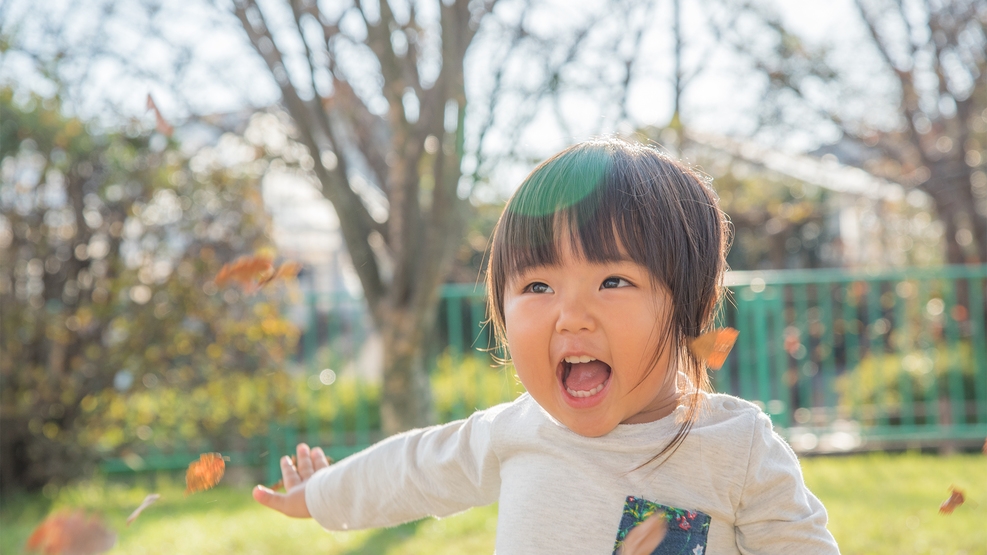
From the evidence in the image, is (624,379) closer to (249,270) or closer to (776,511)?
(776,511)

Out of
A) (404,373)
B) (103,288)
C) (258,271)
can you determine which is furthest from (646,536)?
(103,288)

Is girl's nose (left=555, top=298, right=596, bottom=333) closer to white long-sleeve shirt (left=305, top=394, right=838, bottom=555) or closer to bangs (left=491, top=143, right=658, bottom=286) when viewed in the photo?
bangs (left=491, top=143, right=658, bottom=286)

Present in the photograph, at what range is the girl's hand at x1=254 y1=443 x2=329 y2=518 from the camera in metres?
1.85

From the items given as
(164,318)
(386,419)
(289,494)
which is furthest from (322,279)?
(289,494)

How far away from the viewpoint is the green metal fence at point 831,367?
620cm

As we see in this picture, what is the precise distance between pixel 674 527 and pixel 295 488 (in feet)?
2.83

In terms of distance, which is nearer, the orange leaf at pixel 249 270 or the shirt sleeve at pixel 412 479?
the shirt sleeve at pixel 412 479

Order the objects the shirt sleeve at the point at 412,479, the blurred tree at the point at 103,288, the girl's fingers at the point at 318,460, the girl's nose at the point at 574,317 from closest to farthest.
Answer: the girl's nose at the point at 574,317 < the shirt sleeve at the point at 412,479 < the girl's fingers at the point at 318,460 < the blurred tree at the point at 103,288

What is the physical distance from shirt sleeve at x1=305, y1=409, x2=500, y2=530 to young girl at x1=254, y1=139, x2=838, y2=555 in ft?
0.37

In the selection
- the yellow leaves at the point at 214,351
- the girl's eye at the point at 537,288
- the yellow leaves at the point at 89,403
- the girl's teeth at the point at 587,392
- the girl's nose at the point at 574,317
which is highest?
the girl's eye at the point at 537,288

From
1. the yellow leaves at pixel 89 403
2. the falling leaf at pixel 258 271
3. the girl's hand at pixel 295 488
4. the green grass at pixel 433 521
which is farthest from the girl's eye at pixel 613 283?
the yellow leaves at pixel 89 403

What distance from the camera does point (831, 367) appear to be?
276 inches

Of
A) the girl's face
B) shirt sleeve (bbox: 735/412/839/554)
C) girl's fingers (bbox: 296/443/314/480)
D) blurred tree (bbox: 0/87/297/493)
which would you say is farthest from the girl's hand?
blurred tree (bbox: 0/87/297/493)

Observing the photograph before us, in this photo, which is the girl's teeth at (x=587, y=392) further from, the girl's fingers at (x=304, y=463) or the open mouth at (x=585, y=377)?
the girl's fingers at (x=304, y=463)
